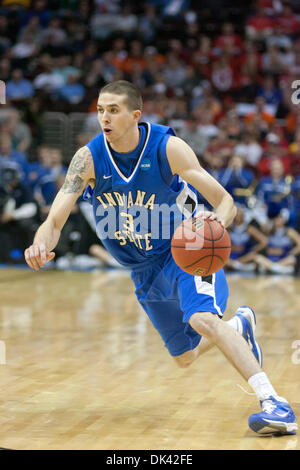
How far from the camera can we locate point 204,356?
247 inches

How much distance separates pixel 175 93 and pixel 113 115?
1115 cm

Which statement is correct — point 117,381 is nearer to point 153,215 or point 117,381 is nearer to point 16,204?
point 153,215

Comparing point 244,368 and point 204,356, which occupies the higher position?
point 244,368

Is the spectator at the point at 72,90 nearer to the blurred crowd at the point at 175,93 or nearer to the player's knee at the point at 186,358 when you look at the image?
the blurred crowd at the point at 175,93

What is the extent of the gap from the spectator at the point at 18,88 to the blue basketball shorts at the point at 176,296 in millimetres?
11710

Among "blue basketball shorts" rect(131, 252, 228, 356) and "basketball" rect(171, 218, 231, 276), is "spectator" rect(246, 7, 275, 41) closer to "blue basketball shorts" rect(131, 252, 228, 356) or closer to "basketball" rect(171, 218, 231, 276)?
"blue basketball shorts" rect(131, 252, 228, 356)

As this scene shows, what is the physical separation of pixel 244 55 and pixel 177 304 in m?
11.7

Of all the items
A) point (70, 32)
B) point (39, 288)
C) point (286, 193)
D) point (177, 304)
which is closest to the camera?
point (177, 304)

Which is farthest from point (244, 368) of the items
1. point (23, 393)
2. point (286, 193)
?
point (286, 193)

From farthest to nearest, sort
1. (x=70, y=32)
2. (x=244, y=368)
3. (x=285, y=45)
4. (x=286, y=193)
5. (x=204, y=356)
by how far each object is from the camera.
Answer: (x=70, y=32)
(x=285, y=45)
(x=286, y=193)
(x=204, y=356)
(x=244, y=368)

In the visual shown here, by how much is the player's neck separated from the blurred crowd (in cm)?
680

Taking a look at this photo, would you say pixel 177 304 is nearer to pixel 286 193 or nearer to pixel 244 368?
Result: pixel 244 368

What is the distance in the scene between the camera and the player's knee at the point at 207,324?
13.2 feet

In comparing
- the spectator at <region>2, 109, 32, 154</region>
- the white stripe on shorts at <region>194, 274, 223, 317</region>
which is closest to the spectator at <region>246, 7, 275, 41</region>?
the spectator at <region>2, 109, 32, 154</region>
